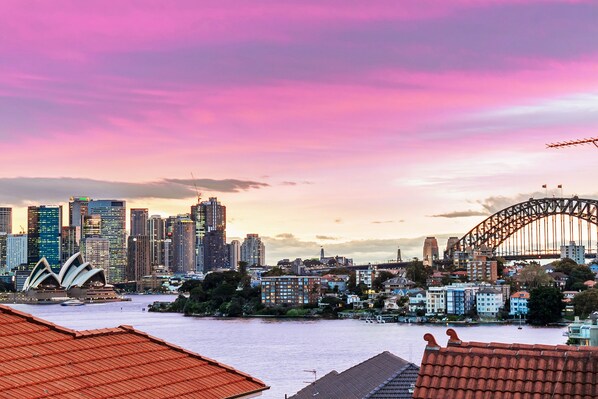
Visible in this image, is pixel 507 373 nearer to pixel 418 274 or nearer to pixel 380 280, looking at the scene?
pixel 380 280

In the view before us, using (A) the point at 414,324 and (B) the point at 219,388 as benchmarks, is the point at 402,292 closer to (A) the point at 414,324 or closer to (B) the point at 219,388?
(A) the point at 414,324

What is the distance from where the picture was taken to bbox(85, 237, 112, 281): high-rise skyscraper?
186 m

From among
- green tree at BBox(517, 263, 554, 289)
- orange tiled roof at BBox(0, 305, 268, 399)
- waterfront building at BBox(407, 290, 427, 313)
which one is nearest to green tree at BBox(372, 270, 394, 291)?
green tree at BBox(517, 263, 554, 289)

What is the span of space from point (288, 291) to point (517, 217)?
33.3 meters

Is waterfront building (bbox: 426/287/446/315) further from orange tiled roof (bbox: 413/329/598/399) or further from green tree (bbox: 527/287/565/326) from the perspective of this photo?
orange tiled roof (bbox: 413/329/598/399)

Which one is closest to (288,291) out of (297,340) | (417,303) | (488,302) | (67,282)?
(417,303)

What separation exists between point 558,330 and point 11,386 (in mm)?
58125

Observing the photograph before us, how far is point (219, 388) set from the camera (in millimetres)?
6059

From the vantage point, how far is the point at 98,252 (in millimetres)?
188625

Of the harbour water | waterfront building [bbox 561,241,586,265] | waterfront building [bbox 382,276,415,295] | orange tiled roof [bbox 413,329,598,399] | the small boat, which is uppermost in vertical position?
waterfront building [bbox 561,241,586,265]

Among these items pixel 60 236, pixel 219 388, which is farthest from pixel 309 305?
pixel 60 236

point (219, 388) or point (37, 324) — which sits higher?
point (37, 324)

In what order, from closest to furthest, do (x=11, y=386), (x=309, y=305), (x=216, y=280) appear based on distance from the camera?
1. (x=11, y=386)
2. (x=309, y=305)
3. (x=216, y=280)

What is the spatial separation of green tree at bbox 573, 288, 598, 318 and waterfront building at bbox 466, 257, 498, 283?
27.8m
